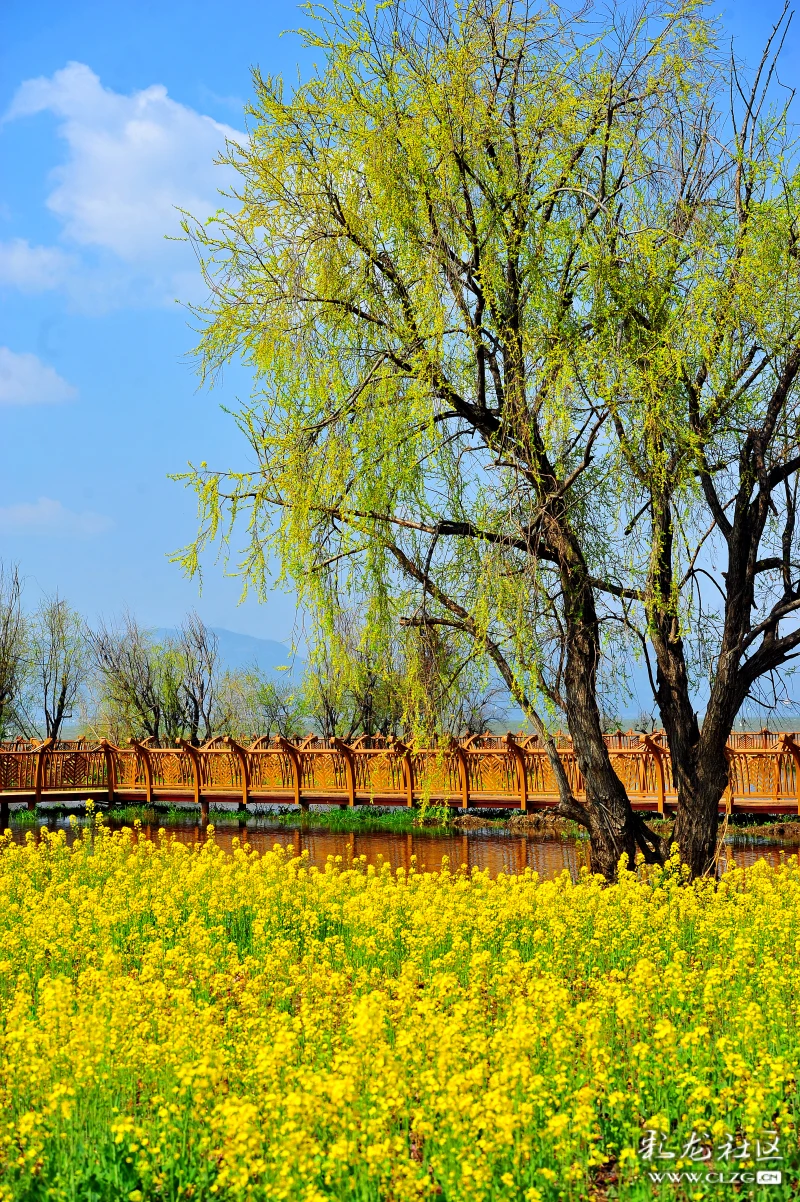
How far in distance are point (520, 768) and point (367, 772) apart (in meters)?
3.64

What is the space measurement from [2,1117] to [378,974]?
2761 millimetres

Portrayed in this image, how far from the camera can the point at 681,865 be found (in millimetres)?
10305

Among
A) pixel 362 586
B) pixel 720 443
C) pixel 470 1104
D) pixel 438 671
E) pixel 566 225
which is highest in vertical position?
pixel 566 225

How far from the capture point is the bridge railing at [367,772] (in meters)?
20.4

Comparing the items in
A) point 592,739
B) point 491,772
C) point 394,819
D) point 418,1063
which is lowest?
point 394,819

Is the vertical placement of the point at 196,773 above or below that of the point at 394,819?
above

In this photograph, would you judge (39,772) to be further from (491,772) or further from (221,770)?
(491,772)

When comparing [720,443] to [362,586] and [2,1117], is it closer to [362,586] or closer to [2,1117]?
[362,586]

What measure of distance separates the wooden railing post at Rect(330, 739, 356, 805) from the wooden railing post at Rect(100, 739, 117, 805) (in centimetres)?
731

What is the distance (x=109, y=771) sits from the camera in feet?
92.3

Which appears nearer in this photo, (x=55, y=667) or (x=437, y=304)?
(x=437, y=304)

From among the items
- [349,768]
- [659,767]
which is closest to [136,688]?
[349,768]

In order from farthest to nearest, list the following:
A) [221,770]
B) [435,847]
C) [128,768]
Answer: [128,768], [221,770], [435,847]

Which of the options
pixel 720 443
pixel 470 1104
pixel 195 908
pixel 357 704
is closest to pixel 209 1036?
pixel 470 1104
